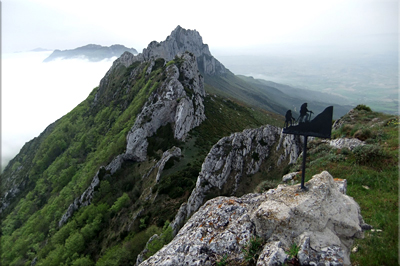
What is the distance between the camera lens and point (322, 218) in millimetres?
7410

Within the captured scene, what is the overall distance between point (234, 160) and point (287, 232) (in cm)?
2181

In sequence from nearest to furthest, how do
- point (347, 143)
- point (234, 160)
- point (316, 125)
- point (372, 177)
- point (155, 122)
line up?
point (316, 125) < point (372, 177) < point (347, 143) < point (234, 160) < point (155, 122)

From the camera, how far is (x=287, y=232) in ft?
24.0

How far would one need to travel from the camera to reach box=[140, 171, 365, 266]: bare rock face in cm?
665

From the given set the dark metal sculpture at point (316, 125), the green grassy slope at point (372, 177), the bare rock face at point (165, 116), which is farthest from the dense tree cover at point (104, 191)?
the dark metal sculpture at point (316, 125)

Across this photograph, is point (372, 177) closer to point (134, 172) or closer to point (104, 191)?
point (134, 172)

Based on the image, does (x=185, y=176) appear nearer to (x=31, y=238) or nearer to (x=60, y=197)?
(x=60, y=197)

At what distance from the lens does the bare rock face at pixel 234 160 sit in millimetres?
26562

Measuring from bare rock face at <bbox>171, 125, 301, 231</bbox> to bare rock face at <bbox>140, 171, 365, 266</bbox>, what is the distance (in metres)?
16.9

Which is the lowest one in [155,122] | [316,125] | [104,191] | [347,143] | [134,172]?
[104,191]

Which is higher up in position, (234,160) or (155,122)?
(155,122)

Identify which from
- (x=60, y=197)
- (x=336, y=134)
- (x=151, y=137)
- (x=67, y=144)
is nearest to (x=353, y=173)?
(x=336, y=134)

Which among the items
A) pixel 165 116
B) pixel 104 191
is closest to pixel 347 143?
pixel 165 116

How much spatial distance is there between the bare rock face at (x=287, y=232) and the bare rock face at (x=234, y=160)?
55.6 ft
